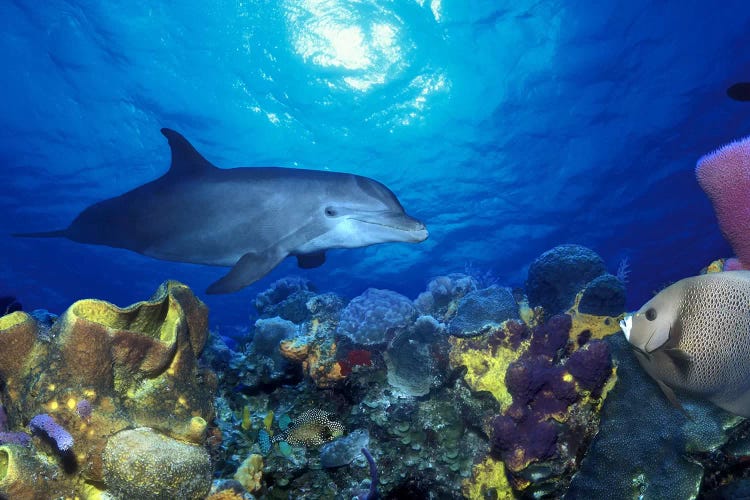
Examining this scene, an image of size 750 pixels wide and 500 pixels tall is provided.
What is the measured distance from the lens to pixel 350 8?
13.4m

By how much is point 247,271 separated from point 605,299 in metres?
4.71

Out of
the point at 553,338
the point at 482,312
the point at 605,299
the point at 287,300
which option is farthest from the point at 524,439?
the point at 287,300

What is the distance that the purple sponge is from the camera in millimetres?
1739

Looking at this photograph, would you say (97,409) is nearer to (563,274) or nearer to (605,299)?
(605,299)

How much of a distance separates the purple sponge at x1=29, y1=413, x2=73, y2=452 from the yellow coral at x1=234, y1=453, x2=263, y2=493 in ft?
4.80

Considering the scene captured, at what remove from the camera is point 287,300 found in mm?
9047

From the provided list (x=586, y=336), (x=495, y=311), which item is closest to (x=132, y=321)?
(x=495, y=311)

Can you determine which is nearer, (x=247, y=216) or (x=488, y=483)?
→ (x=488, y=483)

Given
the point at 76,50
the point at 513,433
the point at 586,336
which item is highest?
the point at 76,50

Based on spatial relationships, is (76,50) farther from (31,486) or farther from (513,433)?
(513,433)

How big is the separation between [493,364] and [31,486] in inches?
146

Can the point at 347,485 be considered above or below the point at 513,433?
below

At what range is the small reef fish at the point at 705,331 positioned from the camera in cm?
261

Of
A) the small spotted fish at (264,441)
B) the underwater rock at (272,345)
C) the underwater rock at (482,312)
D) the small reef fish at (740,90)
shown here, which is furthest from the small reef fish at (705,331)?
the underwater rock at (272,345)
